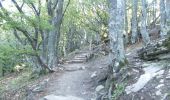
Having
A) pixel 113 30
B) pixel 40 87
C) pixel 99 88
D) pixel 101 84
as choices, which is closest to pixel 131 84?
pixel 113 30

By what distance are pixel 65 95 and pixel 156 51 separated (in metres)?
3.85

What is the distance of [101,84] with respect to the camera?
38.6 ft

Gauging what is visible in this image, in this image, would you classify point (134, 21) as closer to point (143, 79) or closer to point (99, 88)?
point (99, 88)

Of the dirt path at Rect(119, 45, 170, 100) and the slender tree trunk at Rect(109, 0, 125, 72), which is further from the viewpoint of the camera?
the slender tree trunk at Rect(109, 0, 125, 72)

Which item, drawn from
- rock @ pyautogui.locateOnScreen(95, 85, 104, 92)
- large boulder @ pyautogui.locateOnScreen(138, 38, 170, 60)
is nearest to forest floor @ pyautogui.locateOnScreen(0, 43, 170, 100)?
rock @ pyautogui.locateOnScreen(95, 85, 104, 92)

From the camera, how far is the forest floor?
7945mm

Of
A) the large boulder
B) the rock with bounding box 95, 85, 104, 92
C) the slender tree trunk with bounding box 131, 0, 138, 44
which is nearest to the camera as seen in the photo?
the large boulder

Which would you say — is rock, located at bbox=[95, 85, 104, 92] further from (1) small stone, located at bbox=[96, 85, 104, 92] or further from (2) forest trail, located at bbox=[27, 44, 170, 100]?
(2) forest trail, located at bbox=[27, 44, 170, 100]

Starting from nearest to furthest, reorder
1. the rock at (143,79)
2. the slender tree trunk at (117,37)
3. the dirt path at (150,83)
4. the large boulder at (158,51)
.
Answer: the dirt path at (150,83) → the rock at (143,79) → the large boulder at (158,51) → the slender tree trunk at (117,37)

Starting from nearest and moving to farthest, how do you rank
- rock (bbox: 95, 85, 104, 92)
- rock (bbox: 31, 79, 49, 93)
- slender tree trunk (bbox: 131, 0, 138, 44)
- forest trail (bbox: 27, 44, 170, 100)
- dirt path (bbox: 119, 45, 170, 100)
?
dirt path (bbox: 119, 45, 170, 100)
forest trail (bbox: 27, 44, 170, 100)
rock (bbox: 95, 85, 104, 92)
rock (bbox: 31, 79, 49, 93)
slender tree trunk (bbox: 131, 0, 138, 44)

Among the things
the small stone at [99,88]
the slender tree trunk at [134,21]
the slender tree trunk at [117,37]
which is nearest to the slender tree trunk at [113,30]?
the slender tree trunk at [117,37]

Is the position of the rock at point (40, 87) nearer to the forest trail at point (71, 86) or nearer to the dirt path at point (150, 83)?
the forest trail at point (71, 86)

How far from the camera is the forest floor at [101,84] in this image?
7.95m

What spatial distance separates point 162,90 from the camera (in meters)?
7.61
